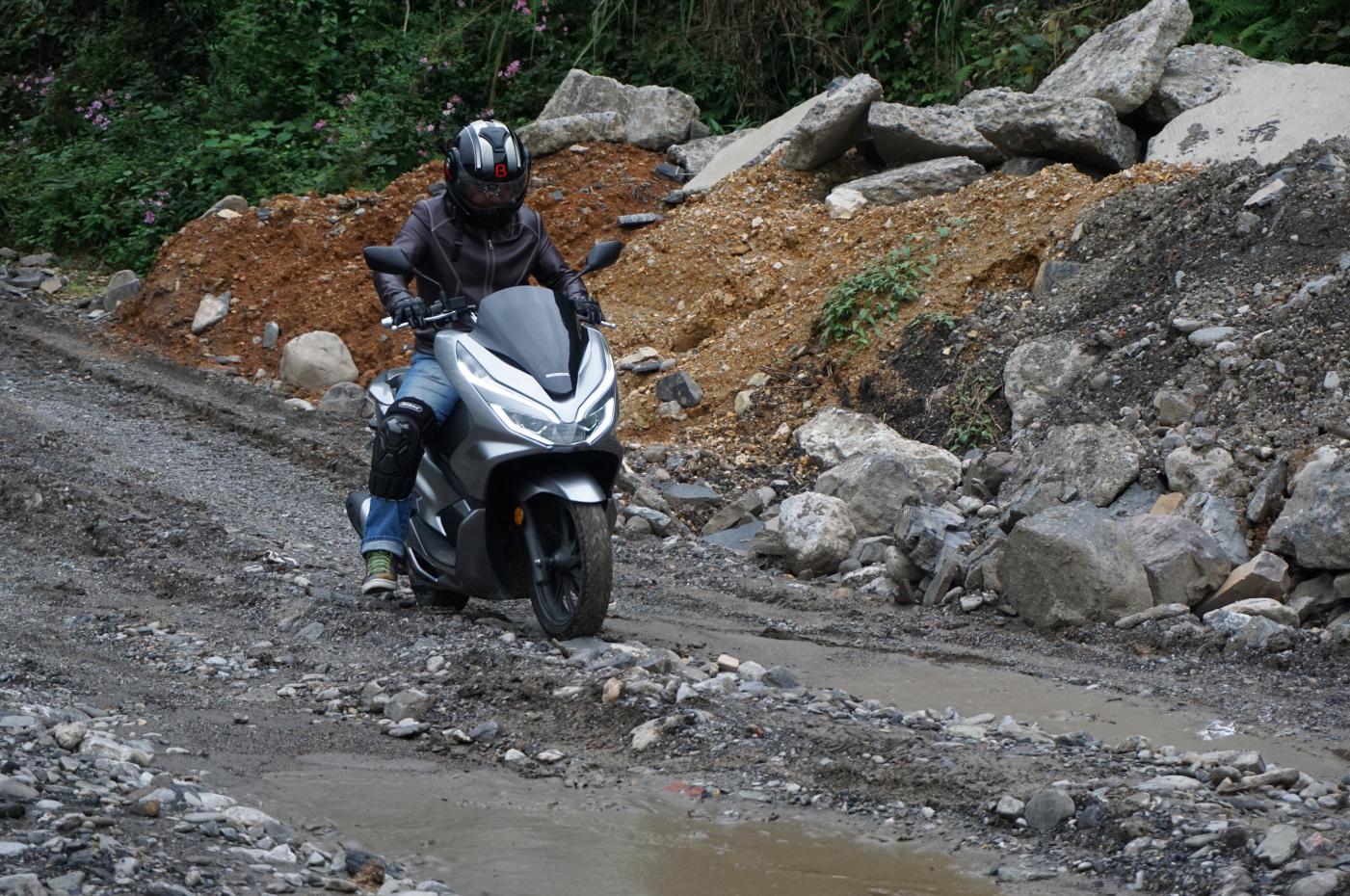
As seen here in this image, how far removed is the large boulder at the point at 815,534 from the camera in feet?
26.1

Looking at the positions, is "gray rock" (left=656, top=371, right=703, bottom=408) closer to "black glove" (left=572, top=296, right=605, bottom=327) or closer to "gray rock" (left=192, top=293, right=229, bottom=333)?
"black glove" (left=572, top=296, right=605, bottom=327)

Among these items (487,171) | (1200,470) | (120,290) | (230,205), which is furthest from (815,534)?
(230,205)

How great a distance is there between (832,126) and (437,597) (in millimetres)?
7316

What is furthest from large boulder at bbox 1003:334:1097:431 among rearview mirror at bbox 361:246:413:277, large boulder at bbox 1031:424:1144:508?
rearview mirror at bbox 361:246:413:277

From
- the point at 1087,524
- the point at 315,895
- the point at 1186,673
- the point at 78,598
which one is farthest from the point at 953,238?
the point at 315,895

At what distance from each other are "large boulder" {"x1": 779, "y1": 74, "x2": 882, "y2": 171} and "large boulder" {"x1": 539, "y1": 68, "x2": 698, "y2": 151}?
210cm

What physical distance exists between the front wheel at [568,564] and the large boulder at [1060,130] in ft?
22.2

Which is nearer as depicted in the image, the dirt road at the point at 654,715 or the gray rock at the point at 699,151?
the dirt road at the point at 654,715

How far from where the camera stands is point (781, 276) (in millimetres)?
11508

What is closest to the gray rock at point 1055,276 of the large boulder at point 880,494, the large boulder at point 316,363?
the large boulder at point 880,494

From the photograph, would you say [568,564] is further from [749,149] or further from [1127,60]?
[749,149]

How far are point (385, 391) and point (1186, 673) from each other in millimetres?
3365

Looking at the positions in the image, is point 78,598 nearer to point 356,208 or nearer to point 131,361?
point 131,361

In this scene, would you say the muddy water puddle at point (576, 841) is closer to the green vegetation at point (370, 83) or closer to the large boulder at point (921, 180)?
the large boulder at point (921, 180)
